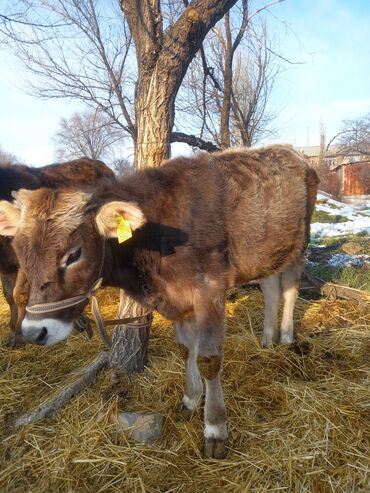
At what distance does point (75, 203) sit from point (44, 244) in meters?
0.34

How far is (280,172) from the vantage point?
4098 millimetres

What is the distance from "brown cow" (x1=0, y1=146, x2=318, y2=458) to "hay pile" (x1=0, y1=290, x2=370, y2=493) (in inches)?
11.6

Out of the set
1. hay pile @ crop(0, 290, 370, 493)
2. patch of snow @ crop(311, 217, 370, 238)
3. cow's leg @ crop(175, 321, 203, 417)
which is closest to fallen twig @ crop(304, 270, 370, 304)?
hay pile @ crop(0, 290, 370, 493)

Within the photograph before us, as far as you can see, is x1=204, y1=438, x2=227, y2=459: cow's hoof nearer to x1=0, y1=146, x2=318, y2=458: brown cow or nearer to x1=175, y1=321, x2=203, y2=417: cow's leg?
x1=0, y1=146, x2=318, y2=458: brown cow

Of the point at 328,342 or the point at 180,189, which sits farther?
the point at 328,342

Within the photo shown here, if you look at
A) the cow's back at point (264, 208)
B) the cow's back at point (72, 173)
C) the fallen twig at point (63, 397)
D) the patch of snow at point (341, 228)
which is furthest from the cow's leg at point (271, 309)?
the patch of snow at point (341, 228)

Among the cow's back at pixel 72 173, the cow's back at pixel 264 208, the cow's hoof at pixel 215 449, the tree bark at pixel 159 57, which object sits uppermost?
the tree bark at pixel 159 57

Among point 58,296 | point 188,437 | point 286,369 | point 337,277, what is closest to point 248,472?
point 188,437

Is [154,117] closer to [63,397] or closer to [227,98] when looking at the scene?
[63,397]

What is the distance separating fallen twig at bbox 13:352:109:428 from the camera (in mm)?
3650

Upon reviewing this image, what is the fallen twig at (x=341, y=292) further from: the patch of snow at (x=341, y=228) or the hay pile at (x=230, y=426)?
the patch of snow at (x=341, y=228)

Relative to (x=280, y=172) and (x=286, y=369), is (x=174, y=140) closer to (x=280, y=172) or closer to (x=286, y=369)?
(x=280, y=172)

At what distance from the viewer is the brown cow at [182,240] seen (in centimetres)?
260

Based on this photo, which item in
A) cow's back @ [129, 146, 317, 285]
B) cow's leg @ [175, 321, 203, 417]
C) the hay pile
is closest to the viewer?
the hay pile
